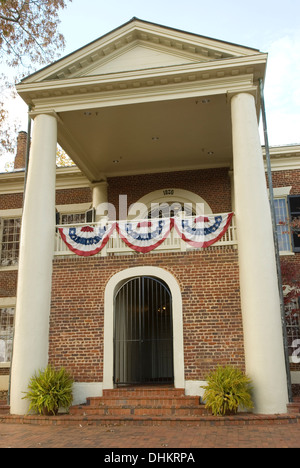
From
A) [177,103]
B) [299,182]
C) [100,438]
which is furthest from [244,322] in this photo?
[299,182]

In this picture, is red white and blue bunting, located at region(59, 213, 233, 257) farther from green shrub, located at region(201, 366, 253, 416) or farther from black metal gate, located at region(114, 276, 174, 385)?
green shrub, located at region(201, 366, 253, 416)

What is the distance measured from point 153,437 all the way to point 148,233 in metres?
5.52

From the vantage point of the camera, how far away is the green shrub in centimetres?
945

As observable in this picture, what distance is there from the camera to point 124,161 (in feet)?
54.1

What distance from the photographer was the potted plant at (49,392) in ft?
33.4

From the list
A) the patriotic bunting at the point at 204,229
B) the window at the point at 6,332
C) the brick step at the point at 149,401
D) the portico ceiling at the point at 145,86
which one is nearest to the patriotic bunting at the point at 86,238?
the patriotic bunting at the point at 204,229

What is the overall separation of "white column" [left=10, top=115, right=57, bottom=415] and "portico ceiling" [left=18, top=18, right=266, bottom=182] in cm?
102

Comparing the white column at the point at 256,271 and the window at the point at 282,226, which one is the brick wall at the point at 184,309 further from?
the window at the point at 282,226

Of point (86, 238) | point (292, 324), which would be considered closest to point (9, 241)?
point (86, 238)

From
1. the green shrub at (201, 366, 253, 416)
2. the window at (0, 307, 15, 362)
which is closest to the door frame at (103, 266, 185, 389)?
the green shrub at (201, 366, 253, 416)

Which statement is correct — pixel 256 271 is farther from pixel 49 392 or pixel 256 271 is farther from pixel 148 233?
pixel 49 392

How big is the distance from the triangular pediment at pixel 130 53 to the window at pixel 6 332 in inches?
339

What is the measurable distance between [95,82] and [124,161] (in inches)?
167

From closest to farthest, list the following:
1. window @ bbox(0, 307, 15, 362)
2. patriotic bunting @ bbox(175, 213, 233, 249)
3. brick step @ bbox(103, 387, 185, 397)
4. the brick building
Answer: brick step @ bbox(103, 387, 185, 397)
the brick building
patriotic bunting @ bbox(175, 213, 233, 249)
window @ bbox(0, 307, 15, 362)
